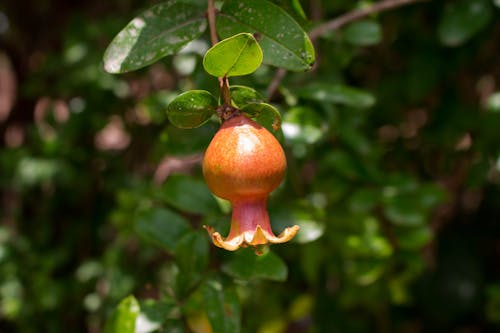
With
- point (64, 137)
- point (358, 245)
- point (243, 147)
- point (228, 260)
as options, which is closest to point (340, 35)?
point (358, 245)

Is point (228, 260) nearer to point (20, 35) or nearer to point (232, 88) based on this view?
point (232, 88)

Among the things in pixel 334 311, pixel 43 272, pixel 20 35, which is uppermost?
pixel 20 35

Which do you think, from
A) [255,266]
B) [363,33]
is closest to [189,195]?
[255,266]

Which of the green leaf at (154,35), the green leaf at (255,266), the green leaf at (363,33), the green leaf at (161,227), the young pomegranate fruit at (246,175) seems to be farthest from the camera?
the green leaf at (363,33)

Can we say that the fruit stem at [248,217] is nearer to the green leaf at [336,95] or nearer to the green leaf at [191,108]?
the green leaf at [191,108]

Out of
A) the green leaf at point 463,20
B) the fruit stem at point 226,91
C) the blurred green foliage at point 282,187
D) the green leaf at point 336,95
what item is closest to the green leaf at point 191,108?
the fruit stem at point 226,91

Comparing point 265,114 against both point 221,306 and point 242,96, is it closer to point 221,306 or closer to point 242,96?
point 242,96
